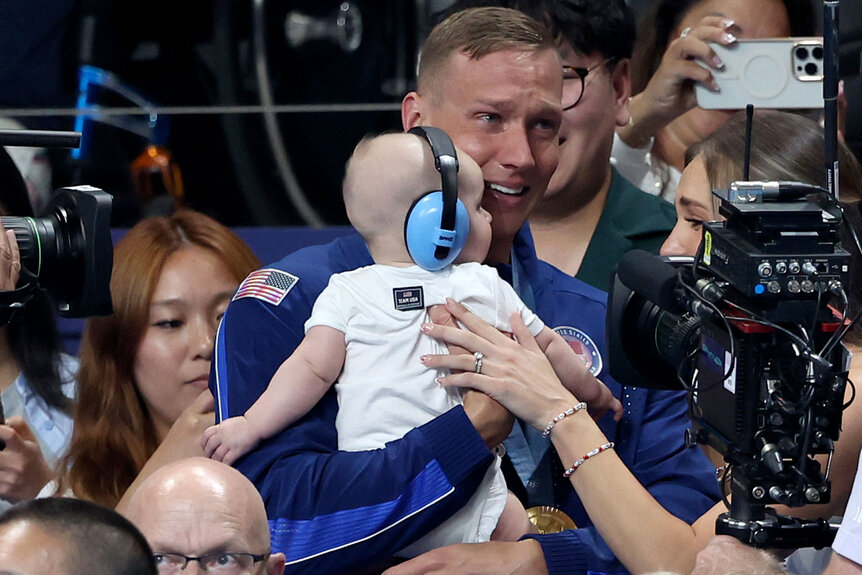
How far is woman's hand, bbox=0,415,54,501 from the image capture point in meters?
2.69

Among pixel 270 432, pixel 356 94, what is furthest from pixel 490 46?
pixel 356 94

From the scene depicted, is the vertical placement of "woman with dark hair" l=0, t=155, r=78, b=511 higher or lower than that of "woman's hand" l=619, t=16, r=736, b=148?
lower

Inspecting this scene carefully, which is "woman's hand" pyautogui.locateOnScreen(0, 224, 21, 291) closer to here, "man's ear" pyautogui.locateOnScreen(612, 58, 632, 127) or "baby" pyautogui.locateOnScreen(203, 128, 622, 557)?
"baby" pyautogui.locateOnScreen(203, 128, 622, 557)

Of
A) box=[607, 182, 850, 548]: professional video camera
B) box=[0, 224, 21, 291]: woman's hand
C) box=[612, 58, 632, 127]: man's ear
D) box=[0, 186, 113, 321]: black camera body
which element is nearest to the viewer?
box=[607, 182, 850, 548]: professional video camera

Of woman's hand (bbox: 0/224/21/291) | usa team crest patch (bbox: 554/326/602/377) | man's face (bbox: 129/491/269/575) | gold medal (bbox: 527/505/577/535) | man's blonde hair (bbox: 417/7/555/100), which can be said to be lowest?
gold medal (bbox: 527/505/577/535)

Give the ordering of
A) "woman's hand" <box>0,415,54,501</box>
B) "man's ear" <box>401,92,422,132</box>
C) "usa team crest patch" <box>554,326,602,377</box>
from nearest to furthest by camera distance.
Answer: "usa team crest patch" <box>554,326,602,377</box> < "man's ear" <box>401,92,422,132</box> < "woman's hand" <box>0,415,54,501</box>

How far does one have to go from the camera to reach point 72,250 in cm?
217

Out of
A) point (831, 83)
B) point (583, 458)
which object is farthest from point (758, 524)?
point (831, 83)

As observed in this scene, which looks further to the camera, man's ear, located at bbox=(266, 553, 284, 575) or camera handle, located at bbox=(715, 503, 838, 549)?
man's ear, located at bbox=(266, 553, 284, 575)

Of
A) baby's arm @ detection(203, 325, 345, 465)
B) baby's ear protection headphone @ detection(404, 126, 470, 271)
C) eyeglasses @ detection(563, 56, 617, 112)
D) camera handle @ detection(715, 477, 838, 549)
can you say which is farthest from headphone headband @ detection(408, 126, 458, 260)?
eyeglasses @ detection(563, 56, 617, 112)

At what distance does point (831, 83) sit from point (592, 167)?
125 centimetres

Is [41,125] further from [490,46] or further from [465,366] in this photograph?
[465,366]

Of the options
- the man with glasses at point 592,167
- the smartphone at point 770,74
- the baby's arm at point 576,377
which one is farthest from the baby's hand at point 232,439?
the smartphone at point 770,74

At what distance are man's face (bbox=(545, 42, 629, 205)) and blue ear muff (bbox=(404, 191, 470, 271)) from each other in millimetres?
997
